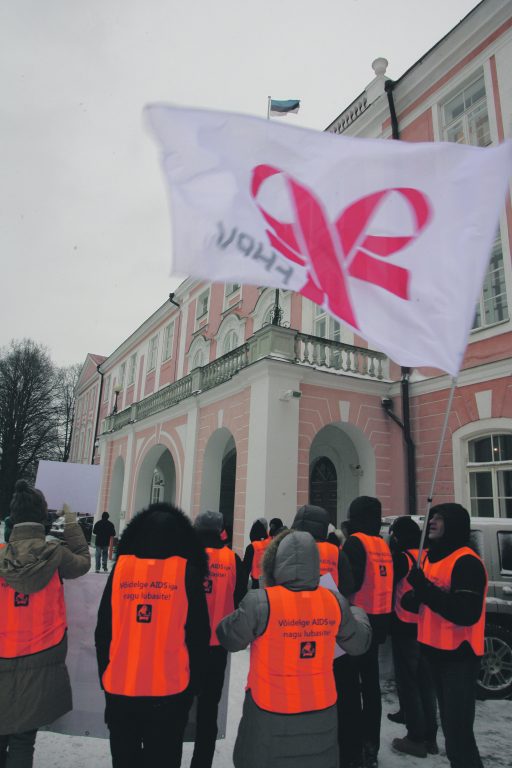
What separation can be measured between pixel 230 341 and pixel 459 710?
56.0ft

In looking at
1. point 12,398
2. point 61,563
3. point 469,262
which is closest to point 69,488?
point 61,563

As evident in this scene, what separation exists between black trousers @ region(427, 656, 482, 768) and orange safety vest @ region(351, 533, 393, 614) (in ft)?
3.13

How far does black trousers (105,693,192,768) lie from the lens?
2.52 metres

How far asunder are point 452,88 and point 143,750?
1340cm

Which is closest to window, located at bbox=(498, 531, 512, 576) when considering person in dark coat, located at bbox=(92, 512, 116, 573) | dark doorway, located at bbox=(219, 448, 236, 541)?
person in dark coat, located at bbox=(92, 512, 116, 573)

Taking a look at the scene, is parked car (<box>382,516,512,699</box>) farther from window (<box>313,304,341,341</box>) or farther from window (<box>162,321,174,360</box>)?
window (<box>162,321,174,360</box>)

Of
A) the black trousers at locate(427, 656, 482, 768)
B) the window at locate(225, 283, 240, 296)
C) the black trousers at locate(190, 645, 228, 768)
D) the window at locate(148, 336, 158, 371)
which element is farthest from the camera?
the window at locate(148, 336, 158, 371)

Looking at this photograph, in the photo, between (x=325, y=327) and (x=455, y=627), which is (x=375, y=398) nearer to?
(x=325, y=327)

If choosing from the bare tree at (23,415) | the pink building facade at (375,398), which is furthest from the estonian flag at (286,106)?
the bare tree at (23,415)

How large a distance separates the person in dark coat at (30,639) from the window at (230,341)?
16.2 meters

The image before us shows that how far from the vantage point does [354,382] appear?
11883mm

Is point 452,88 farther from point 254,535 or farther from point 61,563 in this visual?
point 61,563

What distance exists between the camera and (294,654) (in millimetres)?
2426

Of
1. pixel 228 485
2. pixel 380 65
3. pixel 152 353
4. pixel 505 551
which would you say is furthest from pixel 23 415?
pixel 505 551
